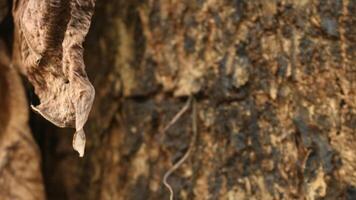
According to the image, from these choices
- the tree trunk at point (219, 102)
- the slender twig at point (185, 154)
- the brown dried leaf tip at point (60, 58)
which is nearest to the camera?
the brown dried leaf tip at point (60, 58)

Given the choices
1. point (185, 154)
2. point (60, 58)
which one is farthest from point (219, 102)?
point (60, 58)

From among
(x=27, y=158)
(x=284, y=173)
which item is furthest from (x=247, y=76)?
(x=27, y=158)

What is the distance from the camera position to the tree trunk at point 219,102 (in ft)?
3.69

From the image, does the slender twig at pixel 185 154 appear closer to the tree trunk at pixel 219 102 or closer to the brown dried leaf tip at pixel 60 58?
the tree trunk at pixel 219 102

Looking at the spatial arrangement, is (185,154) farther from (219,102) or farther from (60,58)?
(60,58)

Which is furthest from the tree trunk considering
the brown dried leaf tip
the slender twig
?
the brown dried leaf tip

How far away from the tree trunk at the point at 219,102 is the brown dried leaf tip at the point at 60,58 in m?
0.28

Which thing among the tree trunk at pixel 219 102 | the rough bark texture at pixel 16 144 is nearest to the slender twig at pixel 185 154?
the tree trunk at pixel 219 102

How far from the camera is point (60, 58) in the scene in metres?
1.03

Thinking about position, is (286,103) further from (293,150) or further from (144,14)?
(144,14)

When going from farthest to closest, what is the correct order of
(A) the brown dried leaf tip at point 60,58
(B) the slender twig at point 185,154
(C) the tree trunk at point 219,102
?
(B) the slender twig at point 185,154
(C) the tree trunk at point 219,102
(A) the brown dried leaf tip at point 60,58

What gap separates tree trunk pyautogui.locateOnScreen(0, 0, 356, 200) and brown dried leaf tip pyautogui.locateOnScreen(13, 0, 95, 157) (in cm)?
28

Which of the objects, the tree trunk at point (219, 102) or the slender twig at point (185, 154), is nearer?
the tree trunk at point (219, 102)

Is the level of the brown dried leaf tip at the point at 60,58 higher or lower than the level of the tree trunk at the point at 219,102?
higher
